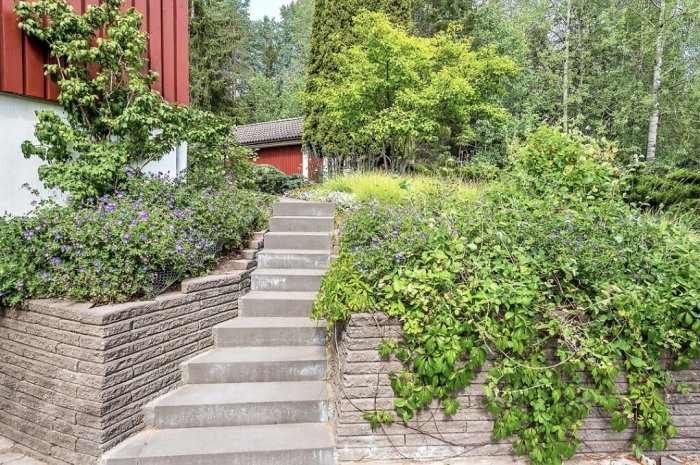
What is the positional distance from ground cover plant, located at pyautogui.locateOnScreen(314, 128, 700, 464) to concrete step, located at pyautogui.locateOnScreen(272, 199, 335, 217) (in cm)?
249

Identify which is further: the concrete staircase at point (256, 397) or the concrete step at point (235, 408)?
the concrete step at point (235, 408)

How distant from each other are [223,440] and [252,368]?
0.55 meters

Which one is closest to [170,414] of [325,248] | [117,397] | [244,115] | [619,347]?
[117,397]

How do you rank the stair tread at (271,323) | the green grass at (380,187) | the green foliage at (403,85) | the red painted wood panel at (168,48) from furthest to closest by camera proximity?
the green foliage at (403,85)
the green grass at (380,187)
the red painted wood panel at (168,48)
the stair tread at (271,323)

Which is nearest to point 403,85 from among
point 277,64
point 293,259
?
point 293,259

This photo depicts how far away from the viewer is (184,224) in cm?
315

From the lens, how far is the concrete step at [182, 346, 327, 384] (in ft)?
9.47

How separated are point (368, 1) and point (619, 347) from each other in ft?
33.7

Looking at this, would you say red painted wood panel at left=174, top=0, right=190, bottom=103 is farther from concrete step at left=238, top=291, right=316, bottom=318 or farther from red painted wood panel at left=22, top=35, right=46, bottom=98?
concrete step at left=238, top=291, right=316, bottom=318

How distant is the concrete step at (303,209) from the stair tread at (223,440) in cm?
281

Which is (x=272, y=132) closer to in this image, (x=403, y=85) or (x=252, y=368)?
(x=403, y=85)

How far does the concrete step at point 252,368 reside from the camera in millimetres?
2887

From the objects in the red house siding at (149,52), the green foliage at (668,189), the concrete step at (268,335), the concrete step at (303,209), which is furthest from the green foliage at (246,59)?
the concrete step at (268,335)

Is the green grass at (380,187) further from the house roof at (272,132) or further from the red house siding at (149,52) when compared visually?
the house roof at (272,132)
